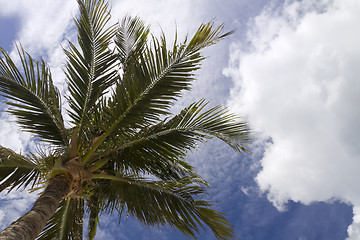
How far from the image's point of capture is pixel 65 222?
5.95 m

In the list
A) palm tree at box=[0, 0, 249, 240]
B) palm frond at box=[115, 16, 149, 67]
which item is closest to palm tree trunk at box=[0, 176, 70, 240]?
palm tree at box=[0, 0, 249, 240]

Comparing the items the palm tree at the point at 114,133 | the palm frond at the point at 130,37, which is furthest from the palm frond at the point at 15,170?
the palm frond at the point at 130,37

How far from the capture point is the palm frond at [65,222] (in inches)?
232

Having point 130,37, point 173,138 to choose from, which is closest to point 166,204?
point 173,138

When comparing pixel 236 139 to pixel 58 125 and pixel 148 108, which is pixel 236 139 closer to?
pixel 148 108

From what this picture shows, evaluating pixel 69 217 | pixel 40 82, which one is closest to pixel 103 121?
pixel 40 82

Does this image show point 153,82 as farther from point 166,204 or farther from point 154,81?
point 166,204

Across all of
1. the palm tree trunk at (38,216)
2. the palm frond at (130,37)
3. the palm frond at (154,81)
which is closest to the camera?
the palm tree trunk at (38,216)

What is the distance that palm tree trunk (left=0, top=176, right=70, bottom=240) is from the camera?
3473mm

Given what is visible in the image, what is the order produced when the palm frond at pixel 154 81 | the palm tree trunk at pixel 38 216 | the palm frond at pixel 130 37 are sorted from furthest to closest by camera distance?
the palm frond at pixel 130 37 → the palm frond at pixel 154 81 → the palm tree trunk at pixel 38 216

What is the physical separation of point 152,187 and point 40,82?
263cm

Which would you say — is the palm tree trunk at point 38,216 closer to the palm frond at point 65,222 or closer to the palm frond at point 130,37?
the palm frond at point 65,222

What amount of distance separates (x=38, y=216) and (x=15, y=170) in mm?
1962

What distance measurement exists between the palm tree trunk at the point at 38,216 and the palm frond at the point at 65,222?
1234 millimetres
